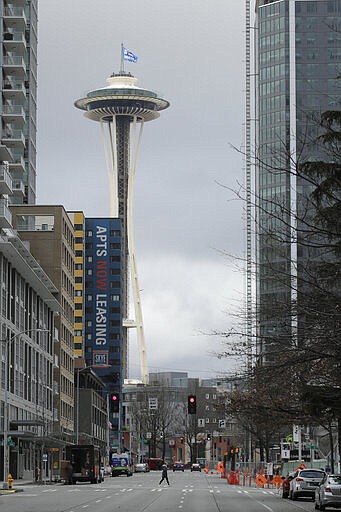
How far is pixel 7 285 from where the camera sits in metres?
94.5

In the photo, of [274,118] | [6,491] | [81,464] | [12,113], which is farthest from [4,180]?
[274,118]

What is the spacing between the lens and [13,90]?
3994 inches

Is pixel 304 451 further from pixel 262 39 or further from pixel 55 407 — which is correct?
pixel 262 39

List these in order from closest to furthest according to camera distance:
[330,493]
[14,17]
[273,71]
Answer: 1. [330,493]
2. [14,17]
3. [273,71]

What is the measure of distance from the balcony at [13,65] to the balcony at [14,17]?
9.58ft

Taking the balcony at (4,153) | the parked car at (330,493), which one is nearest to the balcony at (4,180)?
the balcony at (4,153)

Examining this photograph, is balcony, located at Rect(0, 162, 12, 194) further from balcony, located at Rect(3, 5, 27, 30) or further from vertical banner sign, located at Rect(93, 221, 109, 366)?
vertical banner sign, located at Rect(93, 221, 109, 366)

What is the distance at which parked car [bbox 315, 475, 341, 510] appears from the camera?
41.8m

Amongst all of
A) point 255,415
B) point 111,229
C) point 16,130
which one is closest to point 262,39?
point 111,229

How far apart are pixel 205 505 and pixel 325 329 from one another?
1840 centimetres

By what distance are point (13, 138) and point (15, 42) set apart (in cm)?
887

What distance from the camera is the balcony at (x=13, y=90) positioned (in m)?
101

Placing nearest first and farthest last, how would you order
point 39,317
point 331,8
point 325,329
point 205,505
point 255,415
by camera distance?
point 325,329 → point 205,505 → point 255,415 → point 39,317 → point 331,8

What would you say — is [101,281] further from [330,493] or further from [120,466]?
[330,493]
